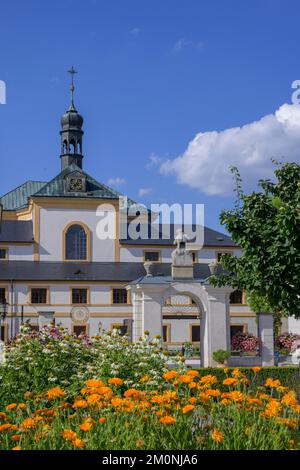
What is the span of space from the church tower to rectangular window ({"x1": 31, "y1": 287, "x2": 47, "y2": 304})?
13875mm

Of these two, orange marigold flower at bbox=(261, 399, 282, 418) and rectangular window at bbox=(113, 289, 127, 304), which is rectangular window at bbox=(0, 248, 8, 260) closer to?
rectangular window at bbox=(113, 289, 127, 304)

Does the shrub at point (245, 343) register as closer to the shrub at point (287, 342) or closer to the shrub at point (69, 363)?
the shrub at point (287, 342)

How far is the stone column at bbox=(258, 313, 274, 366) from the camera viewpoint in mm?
28156

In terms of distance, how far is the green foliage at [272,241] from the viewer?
17.2 metres

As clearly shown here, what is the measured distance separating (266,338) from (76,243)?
25.3 meters

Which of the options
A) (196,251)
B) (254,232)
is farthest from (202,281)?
(196,251)

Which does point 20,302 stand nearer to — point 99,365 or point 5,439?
point 99,365

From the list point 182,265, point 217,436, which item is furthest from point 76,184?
point 217,436

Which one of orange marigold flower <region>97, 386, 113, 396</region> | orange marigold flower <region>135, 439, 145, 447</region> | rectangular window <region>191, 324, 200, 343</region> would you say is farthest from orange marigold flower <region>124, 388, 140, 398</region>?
rectangular window <region>191, 324, 200, 343</region>

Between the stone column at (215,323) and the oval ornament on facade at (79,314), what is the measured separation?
19720mm

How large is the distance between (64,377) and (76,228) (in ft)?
132

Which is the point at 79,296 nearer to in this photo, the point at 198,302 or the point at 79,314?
the point at 79,314

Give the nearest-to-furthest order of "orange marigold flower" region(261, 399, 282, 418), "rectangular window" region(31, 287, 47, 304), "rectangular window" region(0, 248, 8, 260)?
"orange marigold flower" region(261, 399, 282, 418) → "rectangular window" region(31, 287, 47, 304) → "rectangular window" region(0, 248, 8, 260)

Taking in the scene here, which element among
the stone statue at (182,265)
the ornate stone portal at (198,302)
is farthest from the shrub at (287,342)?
the stone statue at (182,265)
